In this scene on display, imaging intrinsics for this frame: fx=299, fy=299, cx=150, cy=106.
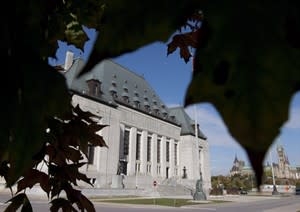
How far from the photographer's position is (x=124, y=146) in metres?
43.6

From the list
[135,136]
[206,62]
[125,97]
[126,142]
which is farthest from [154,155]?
[206,62]

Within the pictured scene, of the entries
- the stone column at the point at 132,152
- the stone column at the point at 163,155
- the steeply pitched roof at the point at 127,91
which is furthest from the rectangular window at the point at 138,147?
the stone column at the point at 163,155

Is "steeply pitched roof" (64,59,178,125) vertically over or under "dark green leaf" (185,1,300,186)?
over

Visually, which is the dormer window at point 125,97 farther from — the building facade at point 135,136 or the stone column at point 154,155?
the stone column at point 154,155

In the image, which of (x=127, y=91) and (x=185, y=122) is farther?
(x=185, y=122)

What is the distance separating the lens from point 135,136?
4462 centimetres

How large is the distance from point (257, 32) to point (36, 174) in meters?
1.40

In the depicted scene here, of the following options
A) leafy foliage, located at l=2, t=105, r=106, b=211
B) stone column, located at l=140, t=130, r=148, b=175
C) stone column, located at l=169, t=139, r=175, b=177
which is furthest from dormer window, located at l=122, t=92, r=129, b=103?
leafy foliage, located at l=2, t=105, r=106, b=211

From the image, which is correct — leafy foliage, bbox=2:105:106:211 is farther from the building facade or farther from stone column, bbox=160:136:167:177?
stone column, bbox=160:136:167:177

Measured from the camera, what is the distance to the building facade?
37.9m

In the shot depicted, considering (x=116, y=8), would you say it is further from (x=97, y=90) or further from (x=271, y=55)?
(x=97, y=90)

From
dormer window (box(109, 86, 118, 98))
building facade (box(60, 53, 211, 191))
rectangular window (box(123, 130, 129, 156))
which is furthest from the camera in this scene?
dormer window (box(109, 86, 118, 98))

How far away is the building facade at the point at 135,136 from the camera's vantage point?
124 feet

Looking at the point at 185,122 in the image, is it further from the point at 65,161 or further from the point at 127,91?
the point at 65,161
